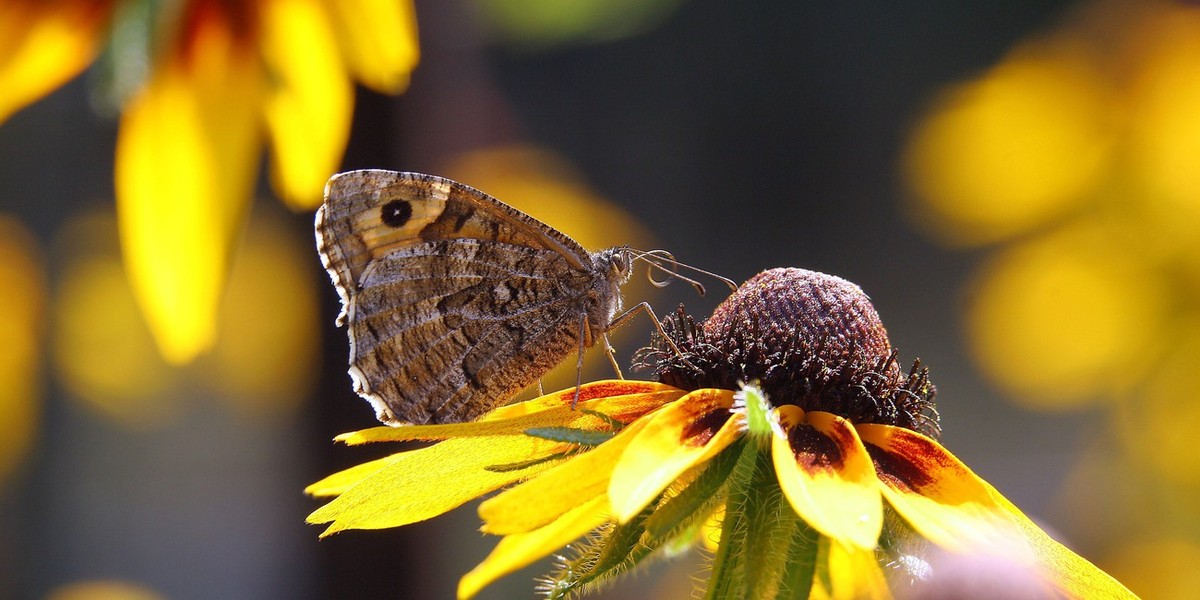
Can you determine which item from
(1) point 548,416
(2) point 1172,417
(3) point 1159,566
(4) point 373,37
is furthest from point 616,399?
(2) point 1172,417

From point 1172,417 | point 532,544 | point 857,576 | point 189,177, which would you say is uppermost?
point 189,177

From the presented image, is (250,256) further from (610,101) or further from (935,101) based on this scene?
(935,101)

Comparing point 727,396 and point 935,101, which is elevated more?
point 935,101

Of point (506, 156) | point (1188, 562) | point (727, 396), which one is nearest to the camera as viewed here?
point (727, 396)

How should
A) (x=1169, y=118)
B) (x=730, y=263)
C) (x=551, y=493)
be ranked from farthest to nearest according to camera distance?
(x=730, y=263)
(x=1169, y=118)
(x=551, y=493)

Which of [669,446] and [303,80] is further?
[303,80]

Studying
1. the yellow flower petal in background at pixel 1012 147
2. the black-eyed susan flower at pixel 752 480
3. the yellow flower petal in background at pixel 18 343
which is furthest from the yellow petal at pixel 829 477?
the yellow flower petal in background at pixel 1012 147

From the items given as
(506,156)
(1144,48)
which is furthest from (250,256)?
(1144,48)

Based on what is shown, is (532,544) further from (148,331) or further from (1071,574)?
(148,331)

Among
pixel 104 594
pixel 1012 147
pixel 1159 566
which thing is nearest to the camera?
pixel 1159 566
